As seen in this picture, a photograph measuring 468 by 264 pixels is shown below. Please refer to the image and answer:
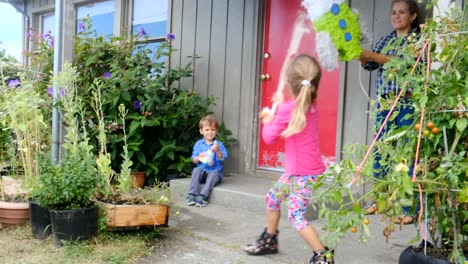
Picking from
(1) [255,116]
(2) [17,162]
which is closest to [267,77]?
(1) [255,116]

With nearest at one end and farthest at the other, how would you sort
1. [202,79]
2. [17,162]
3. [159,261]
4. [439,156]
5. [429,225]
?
[439,156] → [429,225] → [159,261] → [17,162] → [202,79]

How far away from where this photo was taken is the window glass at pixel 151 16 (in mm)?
6723

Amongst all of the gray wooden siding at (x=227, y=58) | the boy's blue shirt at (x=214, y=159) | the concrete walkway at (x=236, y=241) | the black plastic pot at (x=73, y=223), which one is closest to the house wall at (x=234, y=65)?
the gray wooden siding at (x=227, y=58)

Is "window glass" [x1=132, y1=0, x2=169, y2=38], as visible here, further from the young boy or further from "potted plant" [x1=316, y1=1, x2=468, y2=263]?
"potted plant" [x1=316, y1=1, x2=468, y2=263]

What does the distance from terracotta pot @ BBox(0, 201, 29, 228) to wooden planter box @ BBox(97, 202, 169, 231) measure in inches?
28.7

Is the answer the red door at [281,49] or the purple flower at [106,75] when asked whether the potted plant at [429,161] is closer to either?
the red door at [281,49]

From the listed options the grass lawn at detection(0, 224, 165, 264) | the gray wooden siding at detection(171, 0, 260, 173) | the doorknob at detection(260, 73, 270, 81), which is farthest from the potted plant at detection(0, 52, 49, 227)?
the doorknob at detection(260, 73, 270, 81)

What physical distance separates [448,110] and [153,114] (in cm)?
385

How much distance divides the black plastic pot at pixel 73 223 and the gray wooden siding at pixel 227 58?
2.48m

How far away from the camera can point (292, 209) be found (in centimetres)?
277

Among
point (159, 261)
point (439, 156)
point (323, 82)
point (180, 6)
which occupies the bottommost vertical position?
point (159, 261)

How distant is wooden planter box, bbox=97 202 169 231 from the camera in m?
3.18

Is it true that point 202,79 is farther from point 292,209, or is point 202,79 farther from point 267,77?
point 292,209

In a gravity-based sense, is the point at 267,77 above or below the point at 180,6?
below
